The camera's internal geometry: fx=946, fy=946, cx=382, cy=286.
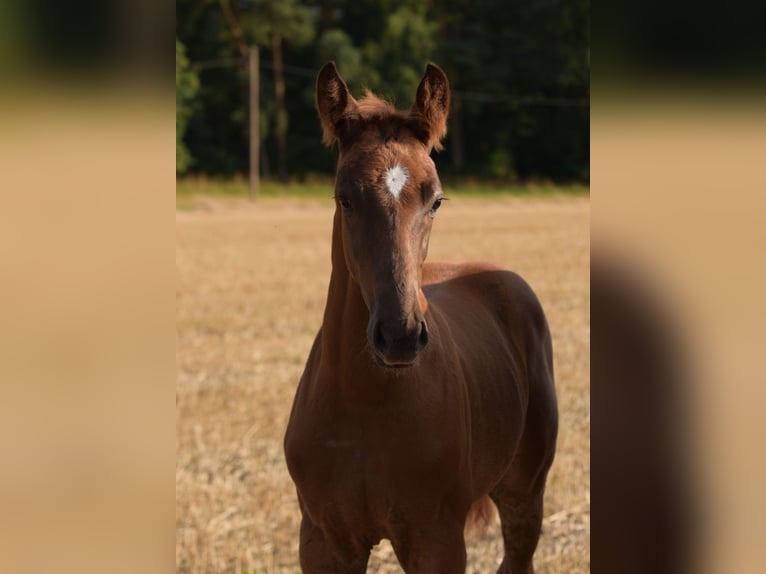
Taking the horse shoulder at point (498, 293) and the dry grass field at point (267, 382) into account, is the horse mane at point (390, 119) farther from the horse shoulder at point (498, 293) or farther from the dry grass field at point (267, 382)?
the dry grass field at point (267, 382)

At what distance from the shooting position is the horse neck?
3.66 metres

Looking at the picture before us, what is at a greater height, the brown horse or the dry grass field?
the brown horse

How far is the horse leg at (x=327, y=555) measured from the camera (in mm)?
3738

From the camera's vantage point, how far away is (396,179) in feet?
11.0

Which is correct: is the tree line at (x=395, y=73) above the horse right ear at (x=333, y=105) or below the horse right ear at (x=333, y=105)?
above

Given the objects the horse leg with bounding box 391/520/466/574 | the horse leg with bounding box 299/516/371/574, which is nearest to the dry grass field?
the horse leg with bounding box 299/516/371/574

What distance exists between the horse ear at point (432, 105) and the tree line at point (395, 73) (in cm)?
3714

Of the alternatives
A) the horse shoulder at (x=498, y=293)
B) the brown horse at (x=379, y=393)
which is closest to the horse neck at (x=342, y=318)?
the brown horse at (x=379, y=393)

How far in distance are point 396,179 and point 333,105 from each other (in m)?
0.56

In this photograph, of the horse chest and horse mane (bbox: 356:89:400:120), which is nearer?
the horse chest

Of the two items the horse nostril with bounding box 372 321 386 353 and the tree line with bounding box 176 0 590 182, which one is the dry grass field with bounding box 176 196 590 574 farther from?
the tree line with bounding box 176 0 590 182

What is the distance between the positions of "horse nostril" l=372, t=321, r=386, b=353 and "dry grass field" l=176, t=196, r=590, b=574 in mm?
2291

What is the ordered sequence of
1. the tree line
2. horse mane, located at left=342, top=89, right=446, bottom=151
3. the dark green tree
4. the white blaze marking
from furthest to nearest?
the tree line → the dark green tree → horse mane, located at left=342, top=89, right=446, bottom=151 → the white blaze marking

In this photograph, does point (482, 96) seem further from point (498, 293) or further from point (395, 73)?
point (498, 293)
